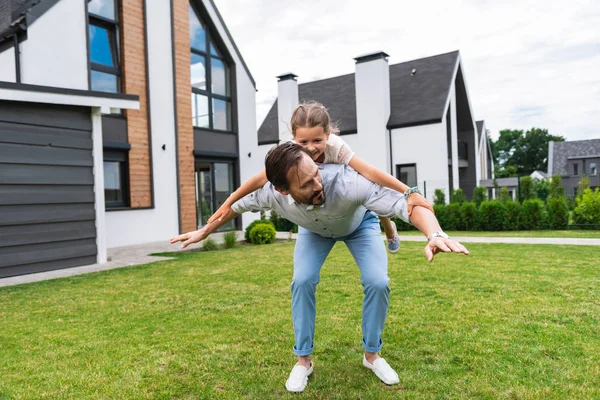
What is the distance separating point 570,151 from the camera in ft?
156

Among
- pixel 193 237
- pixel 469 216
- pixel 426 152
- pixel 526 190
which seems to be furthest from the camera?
pixel 426 152

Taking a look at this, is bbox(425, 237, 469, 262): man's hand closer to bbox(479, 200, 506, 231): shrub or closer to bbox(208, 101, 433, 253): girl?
bbox(208, 101, 433, 253): girl

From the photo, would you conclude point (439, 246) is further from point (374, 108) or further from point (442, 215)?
point (374, 108)

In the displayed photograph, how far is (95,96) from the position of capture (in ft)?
26.6

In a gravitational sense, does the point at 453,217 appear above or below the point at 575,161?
below

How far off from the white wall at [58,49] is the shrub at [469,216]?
1196 centimetres

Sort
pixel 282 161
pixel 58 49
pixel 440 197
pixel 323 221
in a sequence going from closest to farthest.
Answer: pixel 282 161 < pixel 323 221 < pixel 58 49 < pixel 440 197

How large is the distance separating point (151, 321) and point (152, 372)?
1.38 meters

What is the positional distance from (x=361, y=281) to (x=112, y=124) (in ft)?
35.8

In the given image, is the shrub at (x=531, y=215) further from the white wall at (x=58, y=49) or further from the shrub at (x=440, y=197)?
the white wall at (x=58, y=49)

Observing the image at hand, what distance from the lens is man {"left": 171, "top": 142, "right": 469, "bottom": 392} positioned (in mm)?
2229

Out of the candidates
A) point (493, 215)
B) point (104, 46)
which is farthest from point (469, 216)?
point (104, 46)

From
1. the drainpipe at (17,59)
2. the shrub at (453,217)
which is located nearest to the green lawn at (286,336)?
the drainpipe at (17,59)

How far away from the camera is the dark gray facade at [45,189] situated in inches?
286
